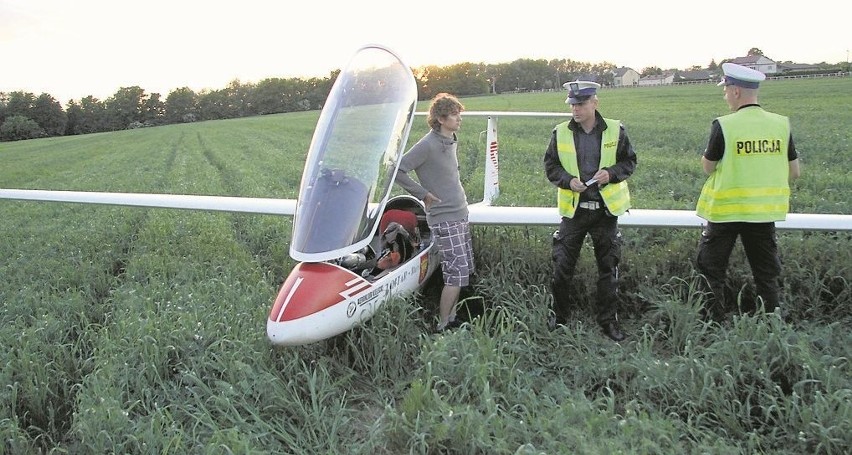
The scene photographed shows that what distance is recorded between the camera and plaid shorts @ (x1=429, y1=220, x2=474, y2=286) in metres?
4.71

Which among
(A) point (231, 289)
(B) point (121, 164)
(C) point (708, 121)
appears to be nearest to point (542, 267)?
(A) point (231, 289)

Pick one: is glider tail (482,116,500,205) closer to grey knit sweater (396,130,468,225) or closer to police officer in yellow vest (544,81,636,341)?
grey knit sweater (396,130,468,225)

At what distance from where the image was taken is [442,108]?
4.53m

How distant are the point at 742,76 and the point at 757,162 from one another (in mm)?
579

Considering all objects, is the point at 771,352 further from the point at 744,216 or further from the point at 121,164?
the point at 121,164

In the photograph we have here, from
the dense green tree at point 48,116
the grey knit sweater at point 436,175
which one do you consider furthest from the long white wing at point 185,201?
the dense green tree at point 48,116

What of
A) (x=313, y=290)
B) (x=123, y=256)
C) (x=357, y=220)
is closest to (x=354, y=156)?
(x=357, y=220)

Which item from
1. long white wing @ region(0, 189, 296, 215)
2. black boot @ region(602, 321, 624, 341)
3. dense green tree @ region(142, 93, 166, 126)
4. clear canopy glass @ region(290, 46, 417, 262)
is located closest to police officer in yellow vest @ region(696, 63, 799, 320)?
black boot @ region(602, 321, 624, 341)

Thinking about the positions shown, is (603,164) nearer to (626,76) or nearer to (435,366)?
(435,366)

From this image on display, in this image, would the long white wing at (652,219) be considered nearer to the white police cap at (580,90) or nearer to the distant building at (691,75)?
the white police cap at (580,90)

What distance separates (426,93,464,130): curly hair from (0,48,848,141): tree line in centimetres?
7434

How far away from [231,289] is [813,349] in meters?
4.27

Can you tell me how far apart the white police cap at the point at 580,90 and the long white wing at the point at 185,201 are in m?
3.05

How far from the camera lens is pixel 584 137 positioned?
14.5 feet
